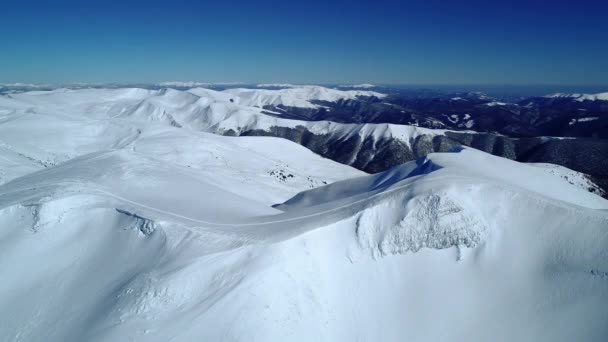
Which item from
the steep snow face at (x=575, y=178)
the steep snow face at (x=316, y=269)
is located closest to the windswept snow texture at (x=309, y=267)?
the steep snow face at (x=316, y=269)

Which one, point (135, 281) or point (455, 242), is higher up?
point (455, 242)

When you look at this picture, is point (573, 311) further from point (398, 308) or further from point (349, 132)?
point (349, 132)

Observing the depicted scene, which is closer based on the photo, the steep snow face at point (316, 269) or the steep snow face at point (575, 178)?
the steep snow face at point (316, 269)

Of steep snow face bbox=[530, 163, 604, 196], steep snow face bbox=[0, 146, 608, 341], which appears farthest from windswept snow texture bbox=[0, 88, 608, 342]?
steep snow face bbox=[530, 163, 604, 196]

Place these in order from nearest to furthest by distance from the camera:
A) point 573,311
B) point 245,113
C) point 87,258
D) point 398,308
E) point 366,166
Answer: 1. point 573,311
2. point 398,308
3. point 87,258
4. point 366,166
5. point 245,113

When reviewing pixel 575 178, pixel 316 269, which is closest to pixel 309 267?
pixel 316 269

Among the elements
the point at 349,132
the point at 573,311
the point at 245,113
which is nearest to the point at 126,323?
the point at 573,311

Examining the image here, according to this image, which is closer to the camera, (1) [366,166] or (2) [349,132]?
(1) [366,166]

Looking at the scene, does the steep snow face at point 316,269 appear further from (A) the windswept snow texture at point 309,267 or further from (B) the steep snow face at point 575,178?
(B) the steep snow face at point 575,178
